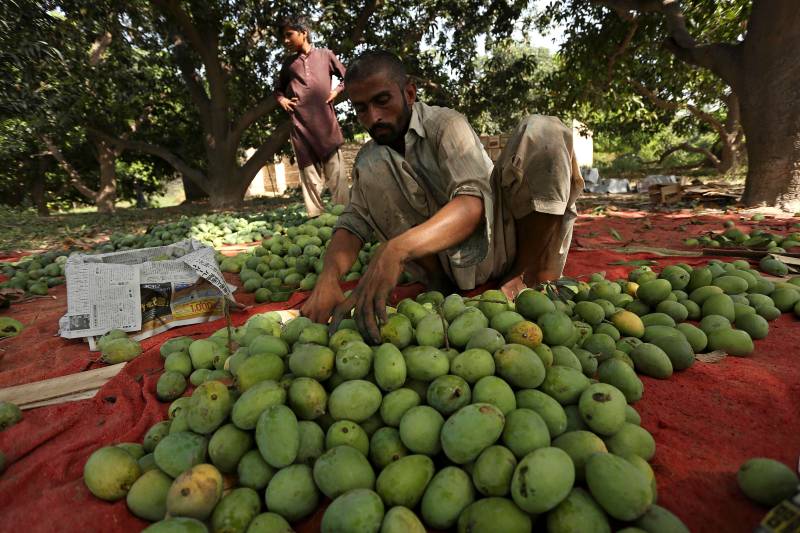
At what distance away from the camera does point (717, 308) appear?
2043mm

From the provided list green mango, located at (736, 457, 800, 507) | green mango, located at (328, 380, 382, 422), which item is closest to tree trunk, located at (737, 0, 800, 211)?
green mango, located at (736, 457, 800, 507)

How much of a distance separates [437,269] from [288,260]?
1.72 meters

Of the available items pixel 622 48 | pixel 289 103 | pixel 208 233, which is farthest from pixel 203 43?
pixel 622 48

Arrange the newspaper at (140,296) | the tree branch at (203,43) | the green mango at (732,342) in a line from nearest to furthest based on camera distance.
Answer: the green mango at (732,342) → the newspaper at (140,296) → the tree branch at (203,43)

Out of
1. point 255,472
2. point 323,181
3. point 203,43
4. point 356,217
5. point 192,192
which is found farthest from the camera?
point 192,192

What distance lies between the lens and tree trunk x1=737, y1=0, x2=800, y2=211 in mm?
5707

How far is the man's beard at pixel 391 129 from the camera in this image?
2.24 meters

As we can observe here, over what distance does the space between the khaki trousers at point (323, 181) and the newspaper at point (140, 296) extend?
331 centimetres

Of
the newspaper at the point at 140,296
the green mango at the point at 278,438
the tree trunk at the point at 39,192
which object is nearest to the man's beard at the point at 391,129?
the newspaper at the point at 140,296

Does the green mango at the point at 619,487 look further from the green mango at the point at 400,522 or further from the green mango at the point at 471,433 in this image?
the green mango at the point at 400,522

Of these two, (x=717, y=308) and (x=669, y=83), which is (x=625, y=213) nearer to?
(x=717, y=308)

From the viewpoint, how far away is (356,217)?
264 cm

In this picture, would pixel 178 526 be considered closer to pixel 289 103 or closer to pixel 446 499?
pixel 446 499

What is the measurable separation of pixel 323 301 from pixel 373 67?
121 cm
